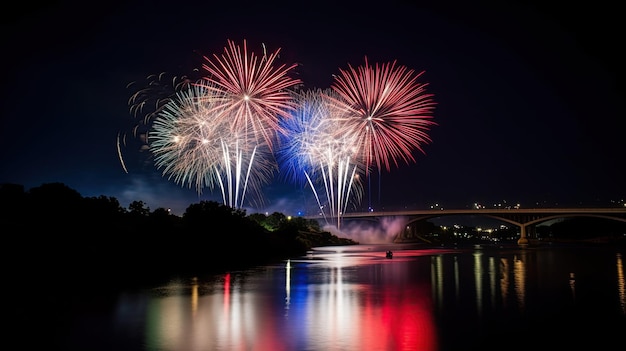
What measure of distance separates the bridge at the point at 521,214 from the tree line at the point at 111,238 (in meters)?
101

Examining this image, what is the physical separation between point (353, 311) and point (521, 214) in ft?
498

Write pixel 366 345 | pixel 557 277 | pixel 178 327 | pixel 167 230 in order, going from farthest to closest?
pixel 167 230, pixel 557 277, pixel 178 327, pixel 366 345

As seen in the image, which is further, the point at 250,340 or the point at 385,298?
the point at 385,298

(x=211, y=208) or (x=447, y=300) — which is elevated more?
(x=211, y=208)

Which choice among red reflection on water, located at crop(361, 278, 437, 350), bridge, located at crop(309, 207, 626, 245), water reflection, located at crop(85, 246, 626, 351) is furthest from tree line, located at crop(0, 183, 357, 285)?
bridge, located at crop(309, 207, 626, 245)

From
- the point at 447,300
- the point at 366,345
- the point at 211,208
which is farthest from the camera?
the point at 211,208

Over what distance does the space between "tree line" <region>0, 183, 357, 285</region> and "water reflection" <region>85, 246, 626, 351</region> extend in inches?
352

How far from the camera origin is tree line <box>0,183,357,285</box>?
4522 centimetres

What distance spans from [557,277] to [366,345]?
35.1m

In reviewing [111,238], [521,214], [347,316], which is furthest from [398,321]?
[521,214]

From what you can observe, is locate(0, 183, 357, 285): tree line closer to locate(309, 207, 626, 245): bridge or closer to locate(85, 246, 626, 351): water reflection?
locate(85, 246, 626, 351): water reflection

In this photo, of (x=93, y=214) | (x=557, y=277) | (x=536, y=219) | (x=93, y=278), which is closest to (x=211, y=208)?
(x=93, y=214)

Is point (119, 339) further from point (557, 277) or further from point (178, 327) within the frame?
point (557, 277)

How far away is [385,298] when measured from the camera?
3491 cm
